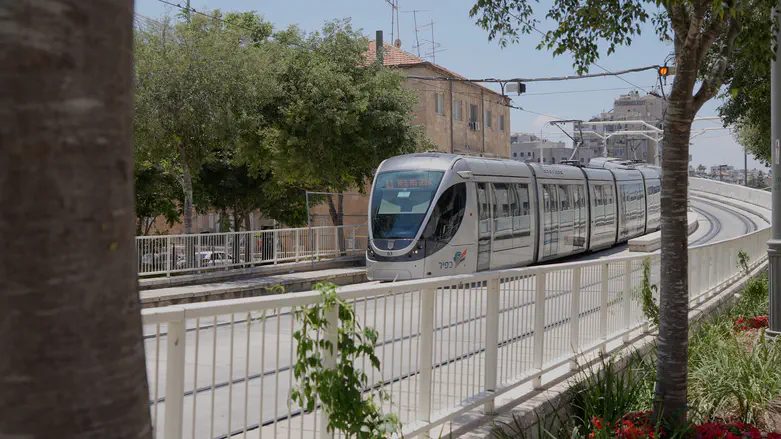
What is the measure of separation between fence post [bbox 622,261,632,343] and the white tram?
9.69m

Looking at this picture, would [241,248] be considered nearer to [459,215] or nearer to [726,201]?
[459,215]

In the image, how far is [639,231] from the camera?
36.5 meters

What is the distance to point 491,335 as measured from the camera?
6.19m

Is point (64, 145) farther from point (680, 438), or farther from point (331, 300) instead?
point (680, 438)

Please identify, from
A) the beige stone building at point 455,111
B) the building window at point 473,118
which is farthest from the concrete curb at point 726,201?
the building window at point 473,118

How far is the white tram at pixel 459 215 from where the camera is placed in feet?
65.1

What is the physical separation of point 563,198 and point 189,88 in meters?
11.9

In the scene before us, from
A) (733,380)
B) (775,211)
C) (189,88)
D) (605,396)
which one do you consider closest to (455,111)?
(189,88)

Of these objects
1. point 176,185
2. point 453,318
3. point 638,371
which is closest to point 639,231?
point 176,185

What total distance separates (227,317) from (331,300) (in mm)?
539

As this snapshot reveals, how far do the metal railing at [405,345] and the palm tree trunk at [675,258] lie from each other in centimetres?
93

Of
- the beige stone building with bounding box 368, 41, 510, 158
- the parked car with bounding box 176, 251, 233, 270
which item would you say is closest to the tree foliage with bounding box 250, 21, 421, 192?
the parked car with bounding box 176, 251, 233, 270

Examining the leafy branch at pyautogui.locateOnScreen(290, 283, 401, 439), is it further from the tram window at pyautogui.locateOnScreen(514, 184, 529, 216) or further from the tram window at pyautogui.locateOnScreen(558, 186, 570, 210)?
the tram window at pyautogui.locateOnScreen(558, 186, 570, 210)

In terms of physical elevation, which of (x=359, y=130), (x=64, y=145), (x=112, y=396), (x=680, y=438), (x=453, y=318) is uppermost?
(x=359, y=130)
